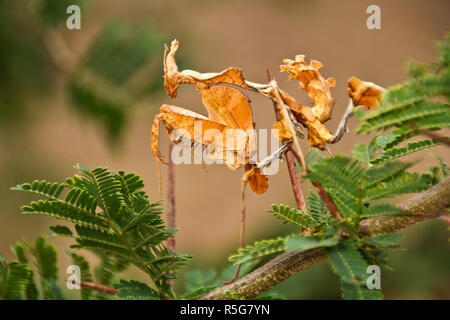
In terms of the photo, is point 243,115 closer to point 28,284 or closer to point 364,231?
point 364,231

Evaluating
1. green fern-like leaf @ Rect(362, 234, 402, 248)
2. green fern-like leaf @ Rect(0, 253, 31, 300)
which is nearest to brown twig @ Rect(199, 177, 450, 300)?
green fern-like leaf @ Rect(362, 234, 402, 248)

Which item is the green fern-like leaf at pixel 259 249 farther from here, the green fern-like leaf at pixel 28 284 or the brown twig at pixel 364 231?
the green fern-like leaf at pixel 28 284

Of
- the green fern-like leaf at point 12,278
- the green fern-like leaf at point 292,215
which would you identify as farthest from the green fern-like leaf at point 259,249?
the green fern-like leaf at point 12,278

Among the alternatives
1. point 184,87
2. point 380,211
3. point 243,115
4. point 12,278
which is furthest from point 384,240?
point 184,87

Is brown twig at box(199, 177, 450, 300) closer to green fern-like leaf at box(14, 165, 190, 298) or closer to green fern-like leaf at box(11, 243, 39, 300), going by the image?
green fern-like leaf at box(14, 165, 190, 298)

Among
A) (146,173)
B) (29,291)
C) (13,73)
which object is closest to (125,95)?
(13,73)
